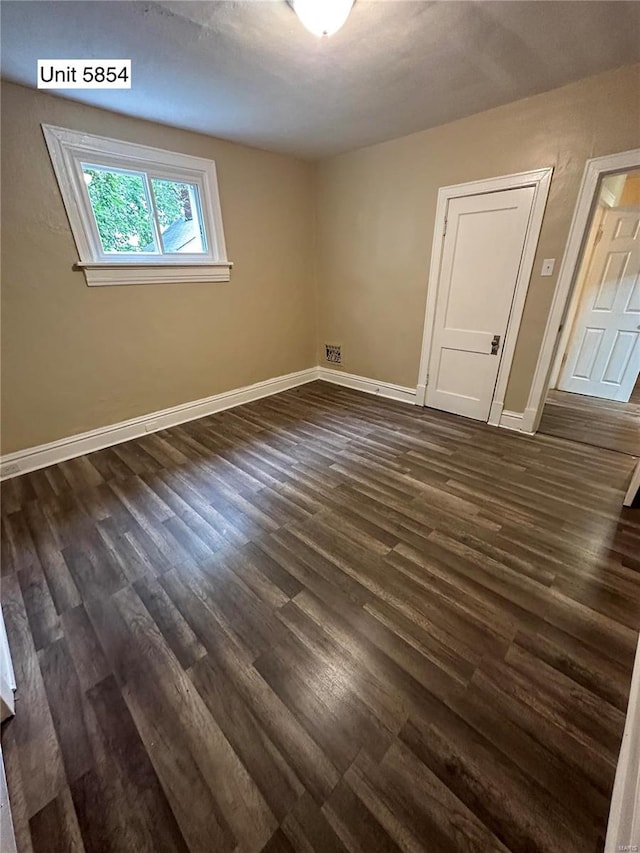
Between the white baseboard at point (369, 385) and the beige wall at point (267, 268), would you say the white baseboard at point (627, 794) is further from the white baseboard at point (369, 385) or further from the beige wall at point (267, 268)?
the white baseboard at point (369, 385)

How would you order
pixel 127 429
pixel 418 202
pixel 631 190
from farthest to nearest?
pixel 631 190, pixel 418 202, pixel 127 429

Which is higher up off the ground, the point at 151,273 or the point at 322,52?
the point at 322,52

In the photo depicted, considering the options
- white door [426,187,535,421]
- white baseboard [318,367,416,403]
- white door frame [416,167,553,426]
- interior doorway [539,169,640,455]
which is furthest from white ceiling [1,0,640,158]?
white baseboard [318,367,416,403]

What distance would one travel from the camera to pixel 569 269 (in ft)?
8.67

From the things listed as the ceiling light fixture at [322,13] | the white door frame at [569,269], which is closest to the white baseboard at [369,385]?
the white door frame at [569,269]

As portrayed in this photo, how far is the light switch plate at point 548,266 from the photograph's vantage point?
8.89ft

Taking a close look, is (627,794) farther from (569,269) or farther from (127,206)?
(127,206)

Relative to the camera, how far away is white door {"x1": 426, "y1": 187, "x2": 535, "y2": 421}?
287 cm

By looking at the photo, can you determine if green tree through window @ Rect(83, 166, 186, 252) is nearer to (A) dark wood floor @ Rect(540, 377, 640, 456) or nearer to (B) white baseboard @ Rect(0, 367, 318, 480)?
(B) white baseboard @ Rect(0, 367, 318, 480)

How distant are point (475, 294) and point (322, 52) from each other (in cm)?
213

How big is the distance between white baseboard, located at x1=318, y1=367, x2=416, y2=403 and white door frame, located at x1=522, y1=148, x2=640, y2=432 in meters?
1.22

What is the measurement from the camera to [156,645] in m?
1.40

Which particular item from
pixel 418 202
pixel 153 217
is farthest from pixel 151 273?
pixel 418 202

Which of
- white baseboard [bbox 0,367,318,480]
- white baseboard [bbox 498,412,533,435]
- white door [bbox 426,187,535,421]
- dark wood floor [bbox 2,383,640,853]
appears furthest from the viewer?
white baseboard [bbox 498,412,533,435]
